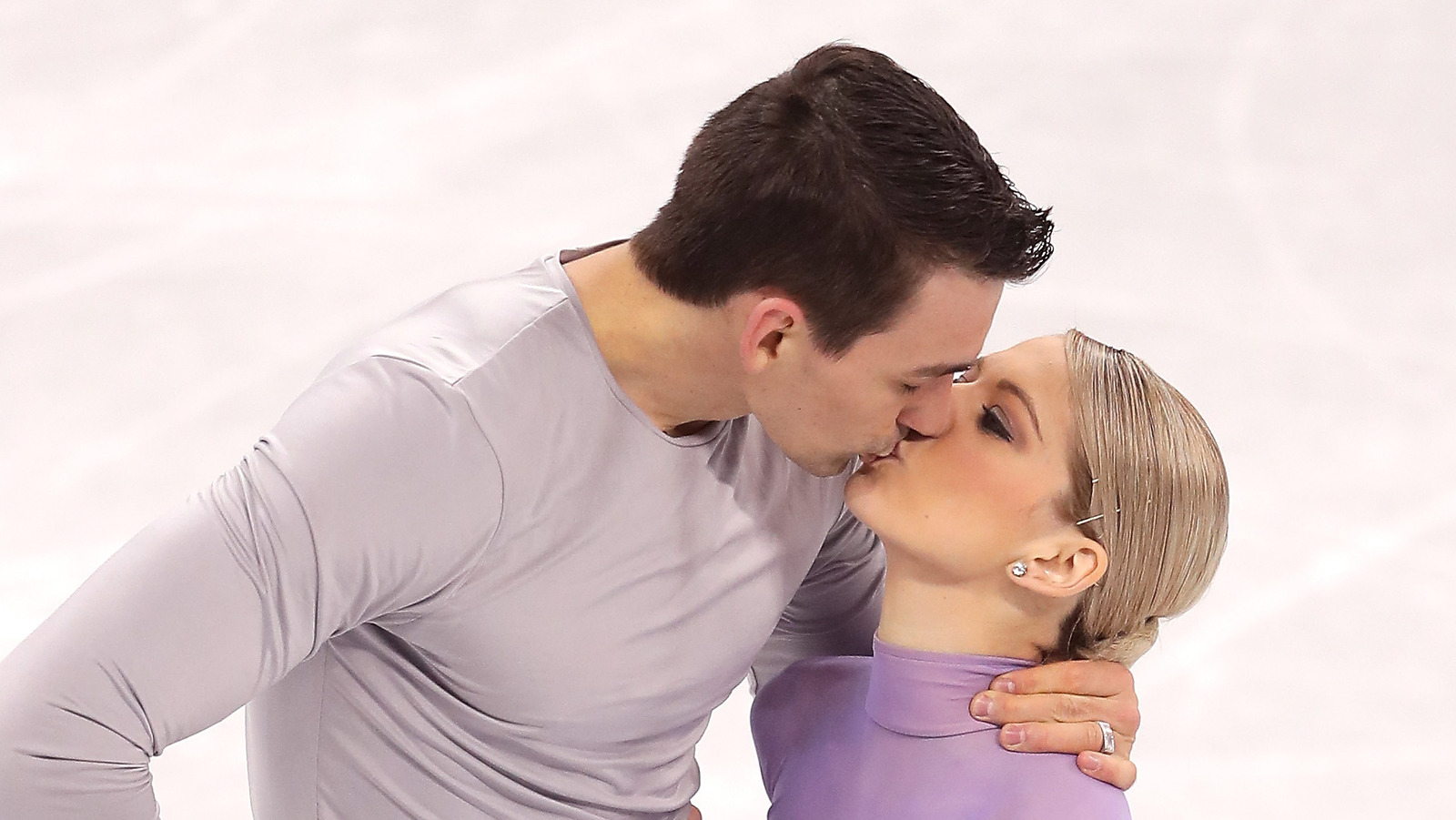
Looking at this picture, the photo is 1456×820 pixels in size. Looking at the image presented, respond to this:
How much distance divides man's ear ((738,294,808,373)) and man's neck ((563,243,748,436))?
0.06 ft

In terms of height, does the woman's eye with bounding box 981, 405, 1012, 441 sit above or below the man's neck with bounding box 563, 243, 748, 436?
below

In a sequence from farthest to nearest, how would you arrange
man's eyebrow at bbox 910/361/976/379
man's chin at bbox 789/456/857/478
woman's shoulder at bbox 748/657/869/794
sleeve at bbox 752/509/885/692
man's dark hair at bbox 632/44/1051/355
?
sleeve at bbox 752/509/885/692
woman's shoulder at bbox 748/657/869/794
man's chin at bbox 789/456/857/478
man's eyebrow at bbox 910/361/976/379
man's dark hair at bbox 632/44/1051/355

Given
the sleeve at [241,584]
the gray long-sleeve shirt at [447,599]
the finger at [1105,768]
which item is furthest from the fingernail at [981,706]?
the sleeve at [241,584]

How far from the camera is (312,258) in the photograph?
425 cm

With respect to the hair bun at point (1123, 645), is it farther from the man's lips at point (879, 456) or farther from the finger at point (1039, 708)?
the man's lips at point (879, 456)

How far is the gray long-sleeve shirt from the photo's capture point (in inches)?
58.0

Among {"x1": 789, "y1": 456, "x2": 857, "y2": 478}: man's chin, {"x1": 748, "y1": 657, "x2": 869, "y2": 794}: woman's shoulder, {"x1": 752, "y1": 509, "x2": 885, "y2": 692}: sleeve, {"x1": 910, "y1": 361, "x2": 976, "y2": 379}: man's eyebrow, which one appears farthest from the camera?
{"x1": 752, "y1": 509, "x2": 885, "y2": 692}: sleeve

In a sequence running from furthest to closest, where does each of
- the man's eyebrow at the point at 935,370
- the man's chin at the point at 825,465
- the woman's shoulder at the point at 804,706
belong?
the woman's shoulder at the point at 804,706, the man's chin at the point at 825,465, the man's eyebrow at the point at 935,370

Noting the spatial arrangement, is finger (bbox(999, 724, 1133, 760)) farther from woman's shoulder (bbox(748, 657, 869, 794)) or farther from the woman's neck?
woman's shoulder (bbox(748, 657, 869, 794))

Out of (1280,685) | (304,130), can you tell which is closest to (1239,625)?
(1280,685)

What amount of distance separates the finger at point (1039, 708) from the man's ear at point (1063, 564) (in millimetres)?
131

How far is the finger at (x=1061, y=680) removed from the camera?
1938 millimetres

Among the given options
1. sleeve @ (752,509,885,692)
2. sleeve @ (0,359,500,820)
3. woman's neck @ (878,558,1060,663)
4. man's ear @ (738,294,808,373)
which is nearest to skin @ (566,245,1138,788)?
man's ear @ (738,294,808,373)

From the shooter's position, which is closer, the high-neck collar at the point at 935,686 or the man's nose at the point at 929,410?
the man's nose at the point at 929,410
